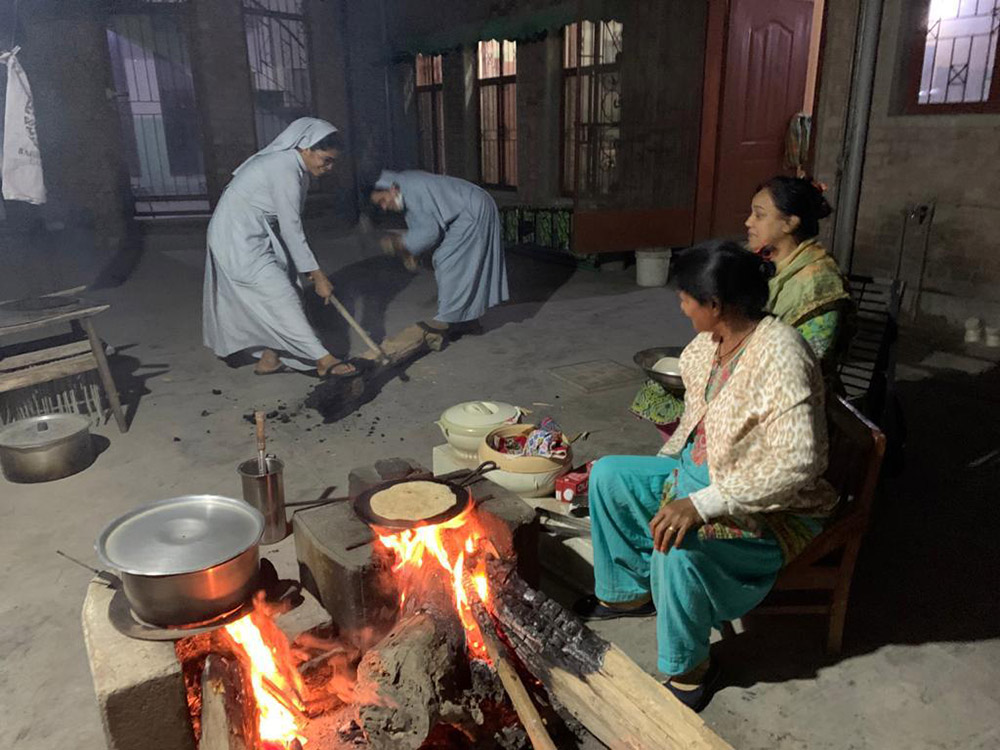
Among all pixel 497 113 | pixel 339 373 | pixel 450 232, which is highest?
pixel 497 113

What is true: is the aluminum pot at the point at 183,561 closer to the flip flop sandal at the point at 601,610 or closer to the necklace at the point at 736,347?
the flip flop sandal at the point at 601,610

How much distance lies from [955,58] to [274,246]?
6179 millimetres

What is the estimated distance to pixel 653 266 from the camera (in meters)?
9.41

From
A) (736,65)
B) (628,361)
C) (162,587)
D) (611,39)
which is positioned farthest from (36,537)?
(736,65)

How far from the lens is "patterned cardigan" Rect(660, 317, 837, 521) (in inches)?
95.5

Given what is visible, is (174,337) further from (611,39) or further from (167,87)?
(167,87)

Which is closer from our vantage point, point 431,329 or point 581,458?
point 581,458

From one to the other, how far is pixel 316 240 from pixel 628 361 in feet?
25.2

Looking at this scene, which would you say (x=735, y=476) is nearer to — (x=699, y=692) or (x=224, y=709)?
(x=699, y=692)

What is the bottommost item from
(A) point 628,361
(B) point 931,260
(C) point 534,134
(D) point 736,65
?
(A) point 628,361

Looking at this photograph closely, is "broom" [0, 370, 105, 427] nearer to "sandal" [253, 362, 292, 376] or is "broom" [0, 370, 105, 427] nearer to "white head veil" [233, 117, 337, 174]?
"sandal" [253, 362, 292, 376]

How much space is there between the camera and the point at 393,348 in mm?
6527

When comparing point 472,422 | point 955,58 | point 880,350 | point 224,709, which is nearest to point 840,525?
point 472,422

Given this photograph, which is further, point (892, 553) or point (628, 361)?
point (628, 361)
